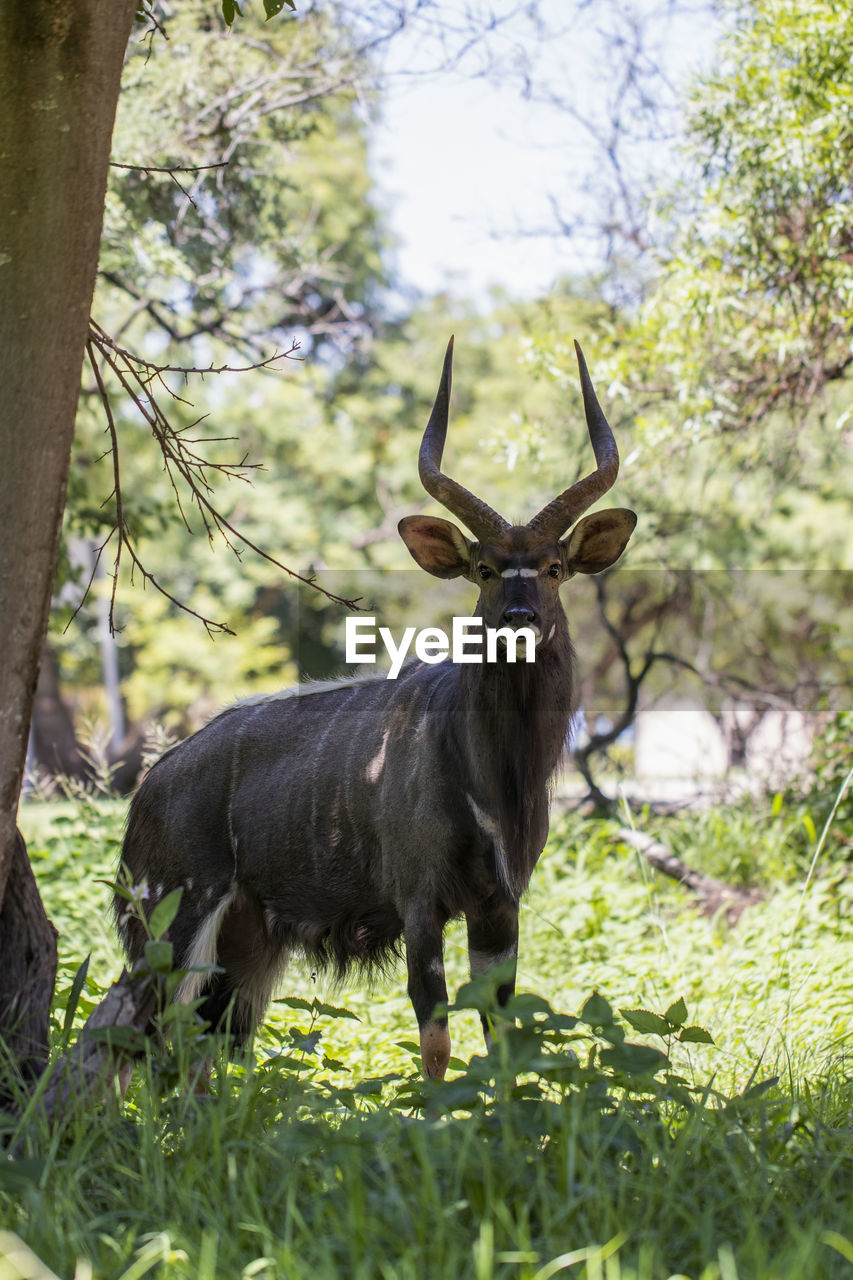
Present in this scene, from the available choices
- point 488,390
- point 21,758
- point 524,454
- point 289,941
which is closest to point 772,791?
point 524,454

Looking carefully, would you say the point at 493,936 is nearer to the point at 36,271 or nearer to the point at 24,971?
the point at 24,971

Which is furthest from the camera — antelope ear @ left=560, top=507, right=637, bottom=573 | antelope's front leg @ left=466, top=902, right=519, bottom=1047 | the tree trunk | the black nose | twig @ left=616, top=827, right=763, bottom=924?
twig @ left=616, top=827, right=763, bottom=924

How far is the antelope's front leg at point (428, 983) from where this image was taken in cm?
388

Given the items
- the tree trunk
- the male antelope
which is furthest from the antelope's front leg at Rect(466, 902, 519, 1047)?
the tree trunk

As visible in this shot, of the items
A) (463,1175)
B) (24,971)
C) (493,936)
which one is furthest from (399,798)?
(463,1175)

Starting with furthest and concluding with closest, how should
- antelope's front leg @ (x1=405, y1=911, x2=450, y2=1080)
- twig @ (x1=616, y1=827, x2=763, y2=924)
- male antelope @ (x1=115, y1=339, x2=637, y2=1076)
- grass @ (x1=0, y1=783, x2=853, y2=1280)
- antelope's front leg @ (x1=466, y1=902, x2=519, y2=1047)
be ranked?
twig @ (x1=616, y1=827, x2=763, y2=924) → antelope's front leg @ (x1=466, y1=902, x2=519, y2=1047) → male antelope @ (x1=115, y1=339, x2=637, y2=1076) → antelope's front leg @ (x1=405, y1=911, x2=450, y2=1080) → grass @ (x1=0, y1=783, x2=853, y2=1280)

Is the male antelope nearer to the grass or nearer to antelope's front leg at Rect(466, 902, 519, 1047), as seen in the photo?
antelope's front leg at Rect(466, 902, 519, 1047)

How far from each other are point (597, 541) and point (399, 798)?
1.18 metres

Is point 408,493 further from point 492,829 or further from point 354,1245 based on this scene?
point 354,1245

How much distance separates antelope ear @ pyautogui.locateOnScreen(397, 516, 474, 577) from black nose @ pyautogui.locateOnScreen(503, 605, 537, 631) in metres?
0.57

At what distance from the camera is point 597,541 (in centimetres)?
461

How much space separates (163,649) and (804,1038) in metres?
16.9

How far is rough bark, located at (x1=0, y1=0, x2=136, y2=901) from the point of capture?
2992 millimetres

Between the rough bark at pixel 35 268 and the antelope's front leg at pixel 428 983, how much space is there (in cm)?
150
